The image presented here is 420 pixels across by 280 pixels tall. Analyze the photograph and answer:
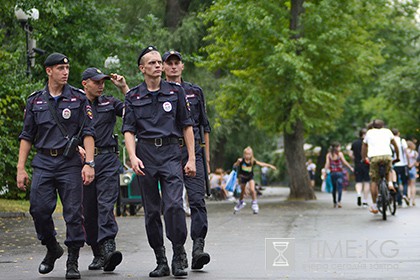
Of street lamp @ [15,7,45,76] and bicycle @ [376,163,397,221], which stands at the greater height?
street lamp @ [15,7,45,76]

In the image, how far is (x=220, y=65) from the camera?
1282 inches

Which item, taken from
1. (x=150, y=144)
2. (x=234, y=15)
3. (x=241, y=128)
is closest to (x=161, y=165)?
(x=150, y=144)

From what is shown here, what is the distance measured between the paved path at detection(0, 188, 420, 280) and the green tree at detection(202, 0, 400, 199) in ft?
38.0

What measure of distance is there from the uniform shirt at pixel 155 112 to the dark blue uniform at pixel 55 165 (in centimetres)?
38

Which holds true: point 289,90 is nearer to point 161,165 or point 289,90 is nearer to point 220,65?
point 220,65

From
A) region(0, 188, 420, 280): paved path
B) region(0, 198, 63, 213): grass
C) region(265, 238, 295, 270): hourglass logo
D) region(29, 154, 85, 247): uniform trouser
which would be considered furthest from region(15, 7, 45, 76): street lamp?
region(29, 154, 85, 247): uniform trouser

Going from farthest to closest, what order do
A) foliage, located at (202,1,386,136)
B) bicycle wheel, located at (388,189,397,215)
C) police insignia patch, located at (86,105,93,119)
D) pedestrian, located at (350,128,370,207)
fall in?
foliage, located at (202,1,386,136)
pedestrian, located at (350,128,370,207)
bicycle wheel, located at (388,189,397,215)
police insignia patch, located at (86,105,93,119)

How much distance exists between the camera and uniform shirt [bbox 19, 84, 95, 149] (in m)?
9.07

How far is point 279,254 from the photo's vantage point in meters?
10.9

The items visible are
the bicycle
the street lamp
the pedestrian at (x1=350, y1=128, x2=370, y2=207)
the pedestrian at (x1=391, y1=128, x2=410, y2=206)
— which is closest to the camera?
the bicycle

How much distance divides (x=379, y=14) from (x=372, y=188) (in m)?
13.5

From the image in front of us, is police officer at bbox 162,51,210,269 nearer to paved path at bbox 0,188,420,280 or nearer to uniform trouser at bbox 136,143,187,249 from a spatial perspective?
paved path at bbox 0,188,420,280

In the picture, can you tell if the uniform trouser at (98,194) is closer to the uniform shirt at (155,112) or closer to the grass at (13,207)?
the uniform shirt at (155,112)

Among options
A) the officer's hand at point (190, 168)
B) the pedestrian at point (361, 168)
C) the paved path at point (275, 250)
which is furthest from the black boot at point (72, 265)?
the pedestrian at point (361, 168)
